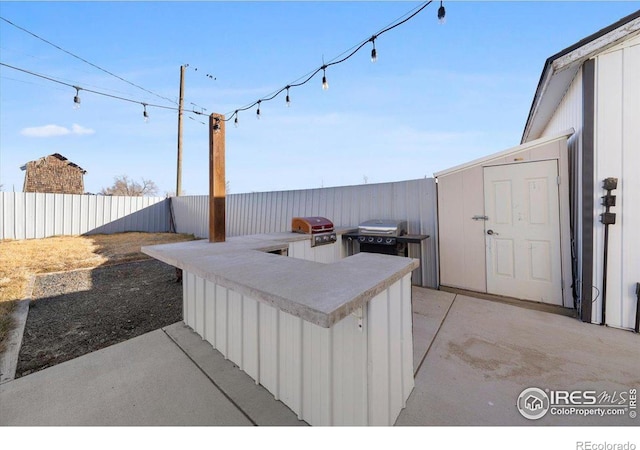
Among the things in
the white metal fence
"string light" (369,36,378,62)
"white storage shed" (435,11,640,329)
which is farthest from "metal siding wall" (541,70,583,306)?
"string light" (369,36,378,62)

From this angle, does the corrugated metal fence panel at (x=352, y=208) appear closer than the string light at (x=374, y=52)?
No

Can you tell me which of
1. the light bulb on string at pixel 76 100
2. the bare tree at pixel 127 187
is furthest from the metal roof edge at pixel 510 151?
the bare tree at pixel 127 187

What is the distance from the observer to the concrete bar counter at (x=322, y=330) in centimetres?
125

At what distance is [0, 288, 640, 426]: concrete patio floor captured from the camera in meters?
1.59

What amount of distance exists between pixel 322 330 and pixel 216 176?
2.40m

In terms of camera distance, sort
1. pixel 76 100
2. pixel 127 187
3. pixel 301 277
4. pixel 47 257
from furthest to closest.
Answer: pixel 127 187, pixel 47 257, pixel 76 100, pixel 301 277

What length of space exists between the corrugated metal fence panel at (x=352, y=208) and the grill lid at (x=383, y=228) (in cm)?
45

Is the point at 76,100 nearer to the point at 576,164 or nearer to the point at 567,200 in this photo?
the point at 576,164

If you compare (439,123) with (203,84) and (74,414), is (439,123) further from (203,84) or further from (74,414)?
(203,84)

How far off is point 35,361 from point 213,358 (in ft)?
5.61

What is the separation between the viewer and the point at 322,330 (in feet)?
4.78

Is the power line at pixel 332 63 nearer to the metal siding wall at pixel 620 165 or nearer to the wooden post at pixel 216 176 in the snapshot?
the wooden post at pixel 216 176

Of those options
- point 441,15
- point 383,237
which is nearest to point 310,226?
point 383,237

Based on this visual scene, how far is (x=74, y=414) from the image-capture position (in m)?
1.62
